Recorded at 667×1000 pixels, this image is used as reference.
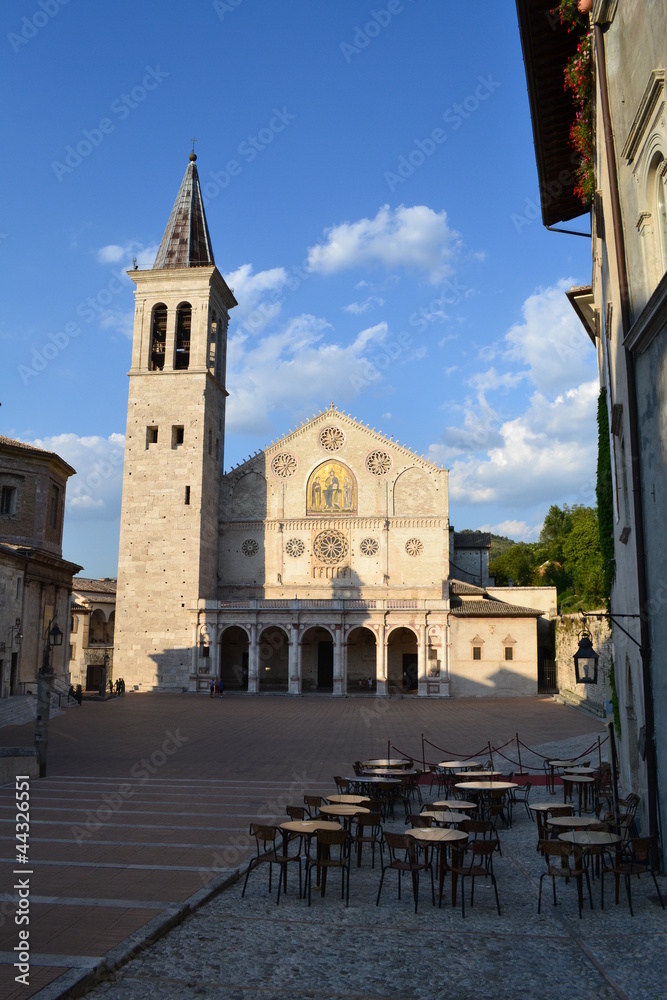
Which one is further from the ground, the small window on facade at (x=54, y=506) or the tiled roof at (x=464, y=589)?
the small window on facade at (x=54, y=506)

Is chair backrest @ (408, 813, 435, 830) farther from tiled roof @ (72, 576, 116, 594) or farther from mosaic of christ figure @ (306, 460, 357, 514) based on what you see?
tiled roof @ (72, 576, 116, 594)

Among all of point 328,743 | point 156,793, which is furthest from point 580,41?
point 328,743

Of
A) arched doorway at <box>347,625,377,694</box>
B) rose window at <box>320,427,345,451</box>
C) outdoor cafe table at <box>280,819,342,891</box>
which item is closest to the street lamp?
outdoor cafe table at <box>280,819,342,891</box>

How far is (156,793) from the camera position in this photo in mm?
14609

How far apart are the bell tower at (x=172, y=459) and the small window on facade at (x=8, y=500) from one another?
11016 mm

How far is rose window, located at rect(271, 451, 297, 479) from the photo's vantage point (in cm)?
5059

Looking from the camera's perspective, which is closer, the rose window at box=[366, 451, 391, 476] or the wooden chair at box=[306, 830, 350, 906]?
the wooden chair at box=[306, 830, 350, 906]

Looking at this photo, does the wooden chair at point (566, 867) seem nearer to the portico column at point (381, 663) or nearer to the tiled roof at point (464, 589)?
the portico column at point (381, 663)

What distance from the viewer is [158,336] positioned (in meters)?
50.9

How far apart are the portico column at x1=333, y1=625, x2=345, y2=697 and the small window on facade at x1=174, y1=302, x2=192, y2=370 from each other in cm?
1937

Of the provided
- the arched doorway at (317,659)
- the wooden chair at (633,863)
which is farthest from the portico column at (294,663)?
the wooden chair at (633,863)

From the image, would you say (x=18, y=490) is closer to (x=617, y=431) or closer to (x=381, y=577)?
(x=381, y=577)

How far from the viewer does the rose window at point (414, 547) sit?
48281mm

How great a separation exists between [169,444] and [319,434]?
376 inches
